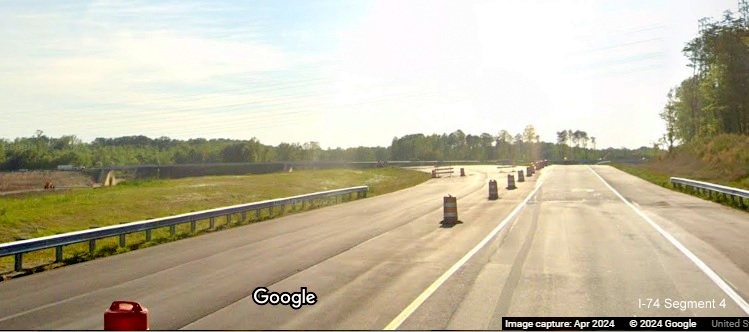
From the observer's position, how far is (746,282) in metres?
11.3

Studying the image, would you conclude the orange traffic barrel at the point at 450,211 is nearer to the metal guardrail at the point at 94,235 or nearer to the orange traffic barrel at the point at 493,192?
the metal guardrail at the point at 94,235

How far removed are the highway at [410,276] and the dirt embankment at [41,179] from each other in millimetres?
80793

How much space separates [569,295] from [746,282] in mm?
3179

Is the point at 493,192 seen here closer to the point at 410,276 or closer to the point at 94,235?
the point at 94,235

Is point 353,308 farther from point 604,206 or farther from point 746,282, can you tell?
point 604,206

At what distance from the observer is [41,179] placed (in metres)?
98.3

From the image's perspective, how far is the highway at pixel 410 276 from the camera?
30.7ft

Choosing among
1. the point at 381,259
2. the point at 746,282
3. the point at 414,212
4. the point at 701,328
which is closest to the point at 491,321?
the point at 701,328

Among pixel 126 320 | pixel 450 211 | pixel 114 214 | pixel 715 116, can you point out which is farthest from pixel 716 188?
pixel 715 116

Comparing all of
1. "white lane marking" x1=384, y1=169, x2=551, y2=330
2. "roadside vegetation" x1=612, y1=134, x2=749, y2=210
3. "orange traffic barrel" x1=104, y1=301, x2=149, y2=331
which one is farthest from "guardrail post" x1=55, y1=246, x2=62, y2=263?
"roadside vegetation" x1=612, y1=134, x2=749, y2=210

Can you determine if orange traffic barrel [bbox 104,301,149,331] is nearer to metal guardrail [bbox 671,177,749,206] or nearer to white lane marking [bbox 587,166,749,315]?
white lane marking [bbox 587,166,749,315]

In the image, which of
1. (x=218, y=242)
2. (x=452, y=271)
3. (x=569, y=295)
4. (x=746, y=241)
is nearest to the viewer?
(x=569, y=295)

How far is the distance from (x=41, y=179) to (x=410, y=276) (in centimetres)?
9768

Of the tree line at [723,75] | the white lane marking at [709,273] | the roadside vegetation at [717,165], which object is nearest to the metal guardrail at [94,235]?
the white lane marking at [709,273]
